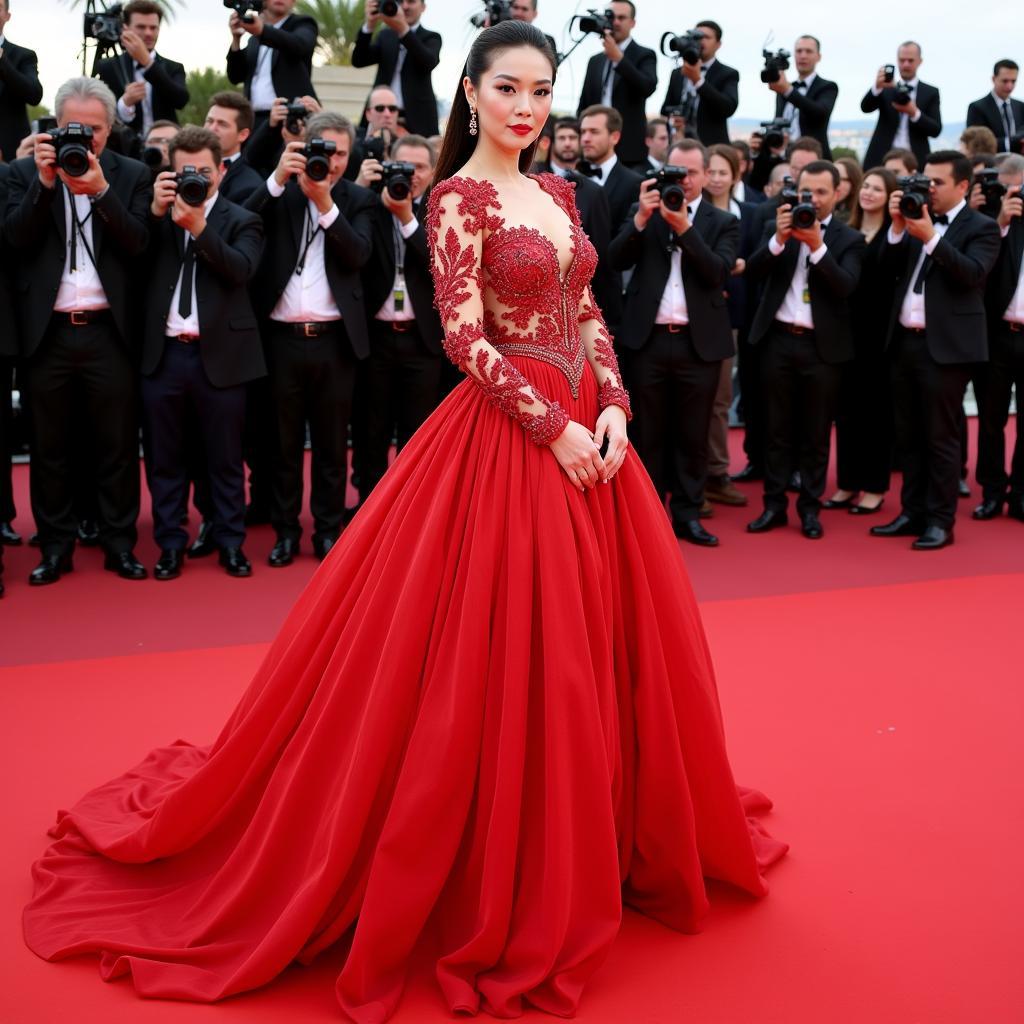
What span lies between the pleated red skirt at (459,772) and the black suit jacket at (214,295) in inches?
104

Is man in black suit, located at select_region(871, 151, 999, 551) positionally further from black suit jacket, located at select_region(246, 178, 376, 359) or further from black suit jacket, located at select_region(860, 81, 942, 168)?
black suit jacket, located at select_region(860, 81, 942, 168)

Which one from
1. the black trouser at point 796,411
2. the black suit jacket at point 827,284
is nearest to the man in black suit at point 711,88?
the black suit jacket at point 827,284

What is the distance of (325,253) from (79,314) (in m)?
1.04

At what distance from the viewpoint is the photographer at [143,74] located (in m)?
6.89

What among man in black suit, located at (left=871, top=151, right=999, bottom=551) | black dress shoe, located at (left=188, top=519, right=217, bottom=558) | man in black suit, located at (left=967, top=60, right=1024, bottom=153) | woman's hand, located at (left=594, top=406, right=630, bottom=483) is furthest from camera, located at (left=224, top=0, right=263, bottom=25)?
man in black suit, located at (left=967, top=60, right=1024, bottom=153)

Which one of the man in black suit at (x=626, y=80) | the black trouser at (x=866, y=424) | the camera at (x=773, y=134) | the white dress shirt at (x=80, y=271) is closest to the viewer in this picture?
the white dress shirt at (x=80, y=271)

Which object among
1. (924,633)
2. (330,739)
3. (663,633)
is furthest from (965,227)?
(330,739)

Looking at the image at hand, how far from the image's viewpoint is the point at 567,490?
254cm

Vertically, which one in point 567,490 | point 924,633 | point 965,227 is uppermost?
point 965,227

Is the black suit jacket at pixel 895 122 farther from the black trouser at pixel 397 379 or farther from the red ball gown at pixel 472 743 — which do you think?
the red ball gown at pixel 472 743

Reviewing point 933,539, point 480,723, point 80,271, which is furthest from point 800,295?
point 480,723

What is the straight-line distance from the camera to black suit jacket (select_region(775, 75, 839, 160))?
8648 mm

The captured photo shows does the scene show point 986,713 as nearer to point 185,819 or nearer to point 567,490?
point 567,490

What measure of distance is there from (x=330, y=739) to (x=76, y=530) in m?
3.12
